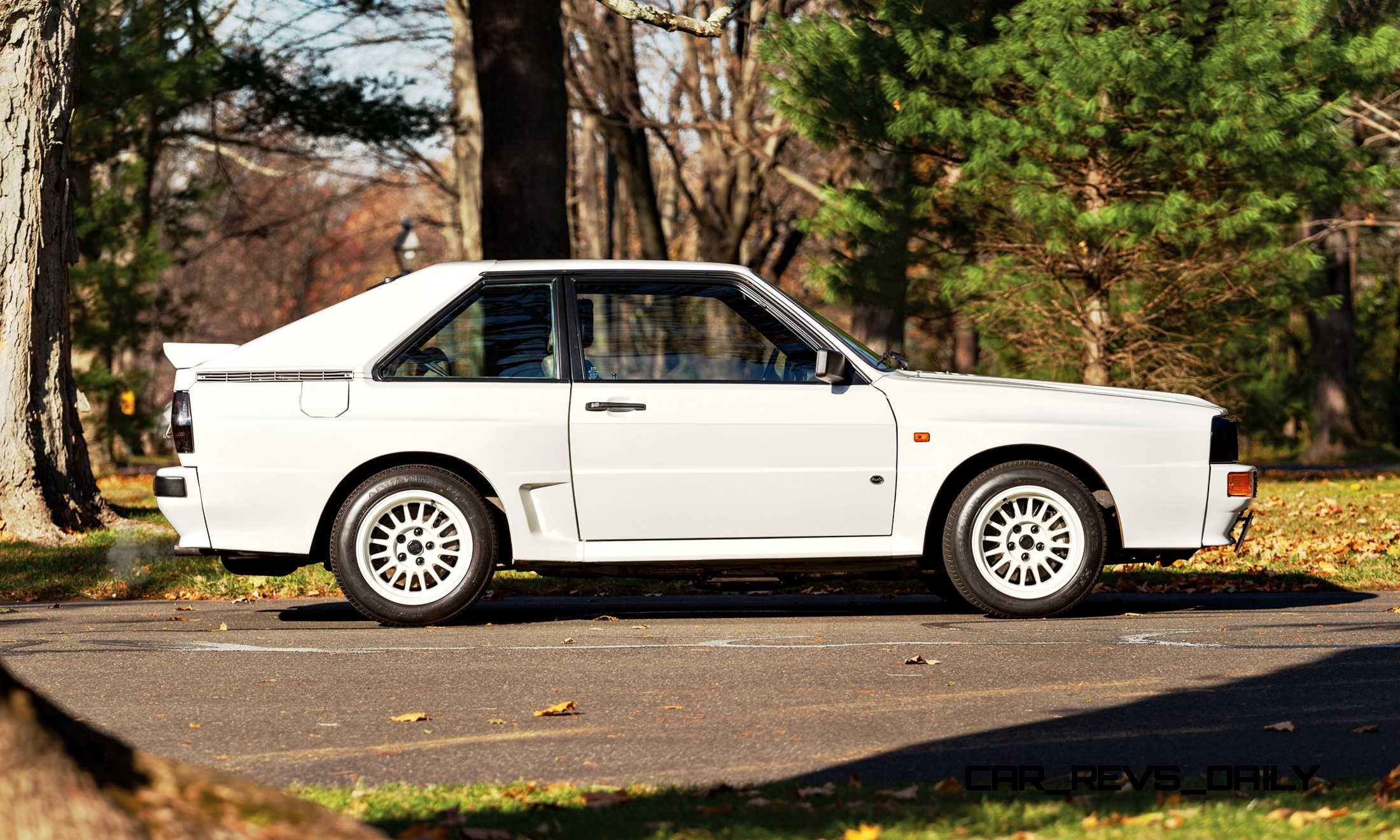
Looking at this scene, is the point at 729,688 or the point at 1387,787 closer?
the point at 1387,787

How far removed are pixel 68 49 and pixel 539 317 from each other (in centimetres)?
603

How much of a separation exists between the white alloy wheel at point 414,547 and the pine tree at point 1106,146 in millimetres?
8675

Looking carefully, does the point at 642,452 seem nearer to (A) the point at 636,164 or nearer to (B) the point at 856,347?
(B) the point at 856,347

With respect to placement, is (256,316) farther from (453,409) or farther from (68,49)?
(453,409)

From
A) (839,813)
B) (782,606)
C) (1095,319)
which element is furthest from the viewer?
(1095,319)

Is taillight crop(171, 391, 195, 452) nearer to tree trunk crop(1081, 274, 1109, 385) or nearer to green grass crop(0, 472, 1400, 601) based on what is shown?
green grass crop(0, 472, 1400, 601)

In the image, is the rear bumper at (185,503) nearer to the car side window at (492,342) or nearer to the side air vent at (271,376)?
the side air vent at (271,376)

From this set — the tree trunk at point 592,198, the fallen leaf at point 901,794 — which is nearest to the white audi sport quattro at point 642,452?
the fallen leaf at point 901,794

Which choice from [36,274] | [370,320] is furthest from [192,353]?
[36,274]

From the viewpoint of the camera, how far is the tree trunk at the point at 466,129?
26.8 m

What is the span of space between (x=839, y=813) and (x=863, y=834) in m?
0.27

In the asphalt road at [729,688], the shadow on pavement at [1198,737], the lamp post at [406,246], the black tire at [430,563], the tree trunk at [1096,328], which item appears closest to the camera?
the shadow on pavement at [1198,737]

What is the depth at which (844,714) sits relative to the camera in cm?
576

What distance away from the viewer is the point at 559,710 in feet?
19.3
